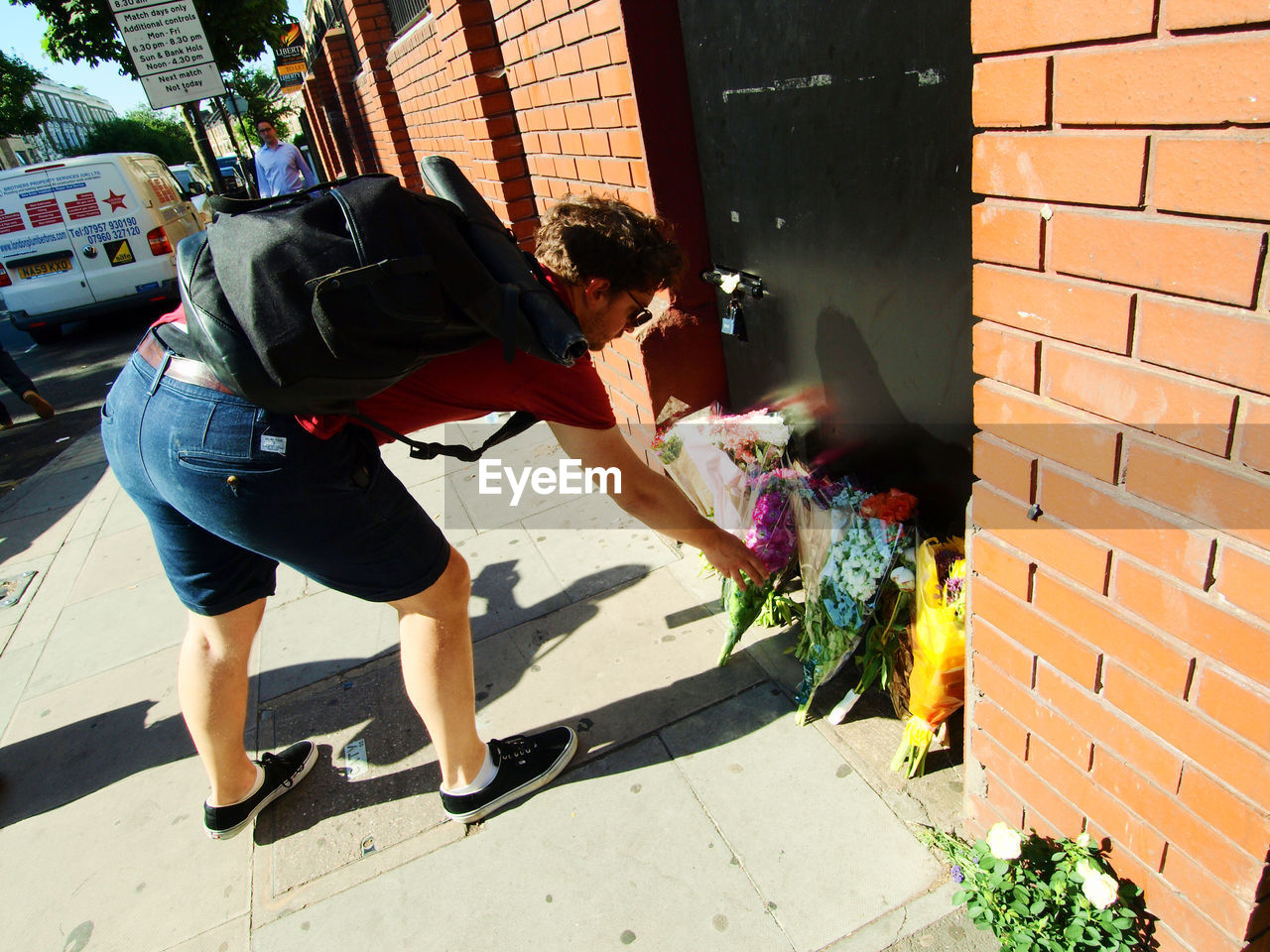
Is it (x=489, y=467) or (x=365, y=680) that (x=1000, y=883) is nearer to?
(x=365, y=680)

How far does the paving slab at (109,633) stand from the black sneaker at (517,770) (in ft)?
5.18

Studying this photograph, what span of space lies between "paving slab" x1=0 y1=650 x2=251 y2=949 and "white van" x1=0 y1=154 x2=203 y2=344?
855 centimetres

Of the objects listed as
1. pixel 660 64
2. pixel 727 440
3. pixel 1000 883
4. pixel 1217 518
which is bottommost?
pixel 1000 883

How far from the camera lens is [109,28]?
11484mm

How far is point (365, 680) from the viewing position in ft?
9.29

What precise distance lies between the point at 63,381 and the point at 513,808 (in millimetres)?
9038

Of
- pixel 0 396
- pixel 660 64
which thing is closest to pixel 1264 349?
pixel 660 64

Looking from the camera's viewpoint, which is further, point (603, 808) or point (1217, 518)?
point (603, 808)

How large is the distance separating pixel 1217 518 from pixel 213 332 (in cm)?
162

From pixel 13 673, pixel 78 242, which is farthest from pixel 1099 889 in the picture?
pixel 78 242

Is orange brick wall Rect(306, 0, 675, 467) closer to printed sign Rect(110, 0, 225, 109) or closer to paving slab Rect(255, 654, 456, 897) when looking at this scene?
paving slab Rect(255, 654, 456, 897)

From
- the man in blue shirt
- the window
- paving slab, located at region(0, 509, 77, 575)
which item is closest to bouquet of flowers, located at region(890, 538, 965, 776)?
paving slab, located at region(0, 509, 77, 575)

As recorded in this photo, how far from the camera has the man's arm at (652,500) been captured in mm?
1926

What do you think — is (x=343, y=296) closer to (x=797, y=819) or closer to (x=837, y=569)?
(x=837, y=569)
